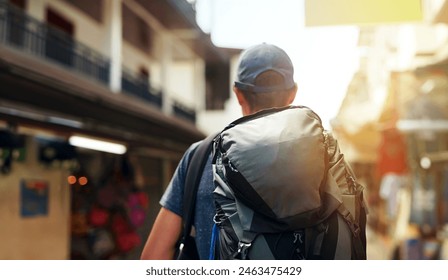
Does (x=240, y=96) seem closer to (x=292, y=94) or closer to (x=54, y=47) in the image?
(x=292, y=94)

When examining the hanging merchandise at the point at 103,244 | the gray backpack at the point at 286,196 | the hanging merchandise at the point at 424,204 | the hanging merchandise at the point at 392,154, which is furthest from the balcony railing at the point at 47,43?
the hanging merchandise at the point at 424,204

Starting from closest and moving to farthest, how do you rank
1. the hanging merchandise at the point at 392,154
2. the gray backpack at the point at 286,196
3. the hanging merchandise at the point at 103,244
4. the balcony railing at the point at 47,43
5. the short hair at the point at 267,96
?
1. the gray backpack at the point at 286,196
2. the short hair at the point at 267,96
3. the balcony railing at the point at 47,43
4. the hanging merchandise at the point at 103,244
5. the hanging merchandise at the point at 392,154

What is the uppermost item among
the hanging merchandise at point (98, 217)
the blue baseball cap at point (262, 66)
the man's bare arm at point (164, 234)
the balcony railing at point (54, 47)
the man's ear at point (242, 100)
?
the balcony railing at point (54, 47)

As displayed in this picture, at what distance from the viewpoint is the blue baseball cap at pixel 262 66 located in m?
1.25

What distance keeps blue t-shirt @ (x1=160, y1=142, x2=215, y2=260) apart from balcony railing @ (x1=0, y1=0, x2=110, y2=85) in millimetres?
3224

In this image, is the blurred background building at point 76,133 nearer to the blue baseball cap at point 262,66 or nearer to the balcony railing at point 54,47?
the balcony railing at point 54,47

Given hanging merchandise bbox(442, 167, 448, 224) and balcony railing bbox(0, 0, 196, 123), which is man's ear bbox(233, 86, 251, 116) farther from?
hanging merchandise bbox(442, 167, 448, 224)

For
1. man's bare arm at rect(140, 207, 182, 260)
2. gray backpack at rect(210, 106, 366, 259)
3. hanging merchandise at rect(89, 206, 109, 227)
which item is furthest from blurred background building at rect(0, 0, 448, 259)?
gray backpack at rect(210, 106, 366, 259)

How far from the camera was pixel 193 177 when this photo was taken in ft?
4.19

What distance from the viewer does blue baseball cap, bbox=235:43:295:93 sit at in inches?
49.1

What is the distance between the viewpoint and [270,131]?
1.19 m

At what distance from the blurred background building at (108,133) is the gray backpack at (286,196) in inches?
74.9

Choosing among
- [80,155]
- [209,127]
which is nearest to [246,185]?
[80,155]

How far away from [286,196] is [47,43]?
4.36m
